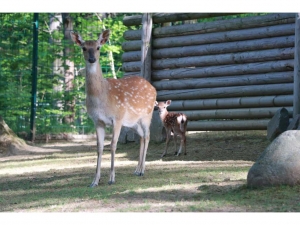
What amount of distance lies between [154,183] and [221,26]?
20.8 feet

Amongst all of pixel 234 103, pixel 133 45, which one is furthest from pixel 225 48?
pixel 133 45

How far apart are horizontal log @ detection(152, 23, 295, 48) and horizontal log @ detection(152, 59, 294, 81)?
0.57 metres

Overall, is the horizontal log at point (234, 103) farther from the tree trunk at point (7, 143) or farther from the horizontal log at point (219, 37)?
the tree trunk at point (7, 143)

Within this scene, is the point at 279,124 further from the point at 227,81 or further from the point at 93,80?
the point at 93,80

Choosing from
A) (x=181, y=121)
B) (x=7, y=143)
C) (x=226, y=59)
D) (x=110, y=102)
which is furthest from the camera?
(x=7, y=143)

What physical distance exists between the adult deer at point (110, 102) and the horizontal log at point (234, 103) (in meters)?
3.53

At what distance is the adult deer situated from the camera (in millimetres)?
8492

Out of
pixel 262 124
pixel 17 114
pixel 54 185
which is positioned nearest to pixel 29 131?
pixel 17 114

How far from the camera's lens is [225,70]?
13.3 m

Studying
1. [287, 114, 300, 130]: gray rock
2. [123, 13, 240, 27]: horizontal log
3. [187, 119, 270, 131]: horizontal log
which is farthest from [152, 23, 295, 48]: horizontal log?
[287, 114, 300, 130]: gray rock

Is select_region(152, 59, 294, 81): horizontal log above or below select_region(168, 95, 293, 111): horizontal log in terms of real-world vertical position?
above

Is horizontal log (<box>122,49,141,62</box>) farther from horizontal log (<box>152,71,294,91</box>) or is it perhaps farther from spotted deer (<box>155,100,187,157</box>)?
spotted deer (<box>155,100,187,157</box>)

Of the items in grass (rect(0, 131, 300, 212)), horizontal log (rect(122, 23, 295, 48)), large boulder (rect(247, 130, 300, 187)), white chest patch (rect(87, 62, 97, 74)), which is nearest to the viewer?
grass (rect(0, 131, 300, 212))

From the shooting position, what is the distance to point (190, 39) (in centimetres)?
1396
